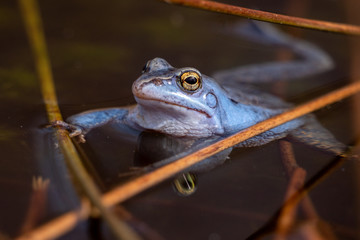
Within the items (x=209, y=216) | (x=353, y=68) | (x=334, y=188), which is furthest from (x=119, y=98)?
(x=353, y=68)

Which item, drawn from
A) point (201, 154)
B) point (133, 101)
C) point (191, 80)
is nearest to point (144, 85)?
point (191, 80)

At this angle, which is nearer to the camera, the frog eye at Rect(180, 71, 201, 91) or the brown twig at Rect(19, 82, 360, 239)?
the brown twig at Rect(19, 82, 360, 239)

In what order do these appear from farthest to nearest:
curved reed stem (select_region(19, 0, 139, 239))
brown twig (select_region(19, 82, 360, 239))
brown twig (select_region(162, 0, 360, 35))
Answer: brown twig (select_region(162, 0, 360, 35)) → brown twig (select_region(19, 82, 360, 239)) → curved reed stem (select_region(19, 0, 139, 239))

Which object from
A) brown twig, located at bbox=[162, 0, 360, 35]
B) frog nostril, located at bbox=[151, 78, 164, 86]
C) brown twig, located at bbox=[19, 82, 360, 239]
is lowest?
brown twig, located at bbox=[19, 82, 360, 239]

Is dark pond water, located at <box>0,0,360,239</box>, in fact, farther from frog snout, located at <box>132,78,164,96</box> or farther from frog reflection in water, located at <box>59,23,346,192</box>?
frog snout, located at <box>132,78,164,96</box>

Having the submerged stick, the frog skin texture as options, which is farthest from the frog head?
the submerged stick
